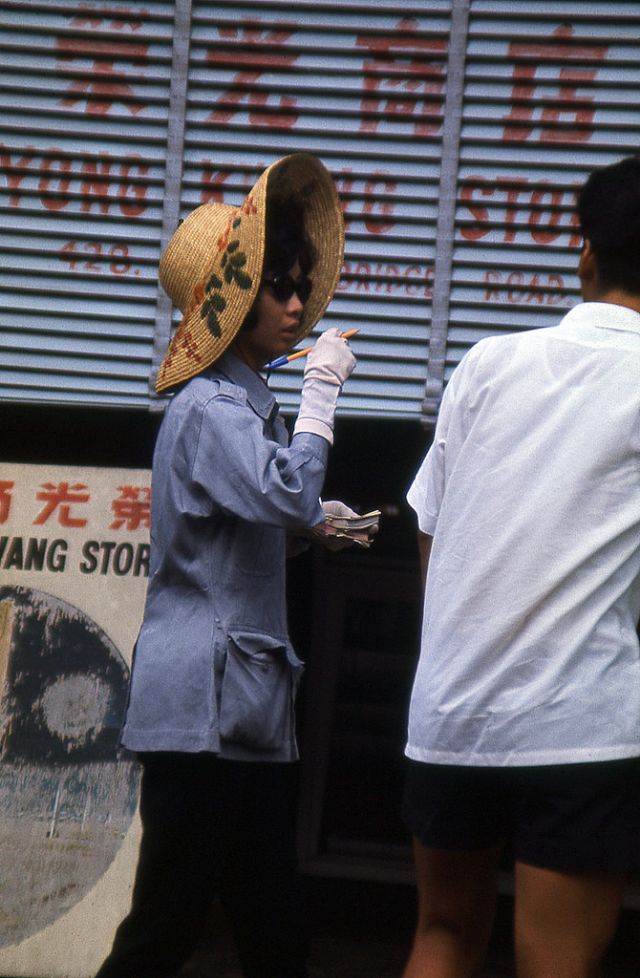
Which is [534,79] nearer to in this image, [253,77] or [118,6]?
[253,77]

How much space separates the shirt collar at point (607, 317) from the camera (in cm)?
211

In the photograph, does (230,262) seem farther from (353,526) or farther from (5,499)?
(5,499)

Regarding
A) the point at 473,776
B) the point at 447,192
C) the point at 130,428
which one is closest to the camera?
the point at 473,776

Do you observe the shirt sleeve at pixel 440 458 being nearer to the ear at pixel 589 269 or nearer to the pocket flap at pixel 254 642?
the ear at pixel 589 269

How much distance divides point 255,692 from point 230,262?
0.95 m

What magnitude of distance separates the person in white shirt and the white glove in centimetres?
48

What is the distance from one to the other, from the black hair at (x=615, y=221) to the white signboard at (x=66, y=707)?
76.4 inches

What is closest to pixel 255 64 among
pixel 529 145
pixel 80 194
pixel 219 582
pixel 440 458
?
pixel 80 194

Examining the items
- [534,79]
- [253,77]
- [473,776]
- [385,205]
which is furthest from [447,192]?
[473,776]

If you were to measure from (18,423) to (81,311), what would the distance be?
0.60m

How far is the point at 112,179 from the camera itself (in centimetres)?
391

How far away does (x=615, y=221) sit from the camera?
2.11 metres

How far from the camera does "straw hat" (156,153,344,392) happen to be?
8.84 ft

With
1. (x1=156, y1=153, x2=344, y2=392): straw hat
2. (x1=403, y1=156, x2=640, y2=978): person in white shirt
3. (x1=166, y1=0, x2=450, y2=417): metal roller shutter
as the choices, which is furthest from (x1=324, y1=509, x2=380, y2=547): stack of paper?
(x1=166, y1=0, x2=450, y2=417): metal roller shutter
